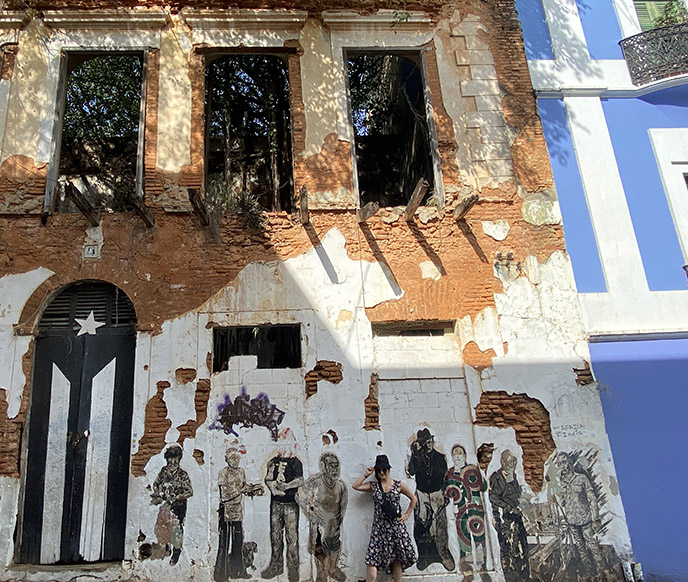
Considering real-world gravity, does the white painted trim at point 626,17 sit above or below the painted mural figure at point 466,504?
above

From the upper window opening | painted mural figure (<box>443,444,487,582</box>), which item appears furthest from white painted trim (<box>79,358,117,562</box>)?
the upper window opening

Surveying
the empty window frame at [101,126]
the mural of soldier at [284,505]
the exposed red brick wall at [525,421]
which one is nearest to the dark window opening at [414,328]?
the exposed red brick wall at [525,421]

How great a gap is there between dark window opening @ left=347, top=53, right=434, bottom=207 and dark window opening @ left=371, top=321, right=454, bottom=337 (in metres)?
3.31

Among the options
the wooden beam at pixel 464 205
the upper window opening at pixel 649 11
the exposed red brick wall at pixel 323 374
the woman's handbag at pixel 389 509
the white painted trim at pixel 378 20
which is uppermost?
the upper window opening at pixel 649 11

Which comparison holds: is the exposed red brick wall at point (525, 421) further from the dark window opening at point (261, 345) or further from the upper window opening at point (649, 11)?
the upper window opening at point (649, 11)

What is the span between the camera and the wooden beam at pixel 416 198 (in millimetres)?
7087

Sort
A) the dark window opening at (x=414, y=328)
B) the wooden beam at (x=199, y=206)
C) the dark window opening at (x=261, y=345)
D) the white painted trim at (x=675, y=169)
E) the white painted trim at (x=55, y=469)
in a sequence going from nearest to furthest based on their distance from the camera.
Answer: the white painted trim at (x=55, y=469), the wooden beam at (x=199, y=206), the dark window opening at (x=261, y=345), the dark window opening at (x=414, y=328), the white painted trim at (x=675, y=169)

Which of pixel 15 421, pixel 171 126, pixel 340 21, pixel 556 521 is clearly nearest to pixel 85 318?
pixel 15 421

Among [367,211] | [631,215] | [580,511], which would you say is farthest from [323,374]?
[631,215]

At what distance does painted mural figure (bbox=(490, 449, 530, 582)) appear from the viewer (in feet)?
21.9

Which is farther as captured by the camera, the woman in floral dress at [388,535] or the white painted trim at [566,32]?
the white painted trim at [566,32]

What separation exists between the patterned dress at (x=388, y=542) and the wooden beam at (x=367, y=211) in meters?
3.40

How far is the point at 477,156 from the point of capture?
8.21 metres

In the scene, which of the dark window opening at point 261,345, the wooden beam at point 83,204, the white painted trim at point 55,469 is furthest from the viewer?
the dark window opening at point 261,345
